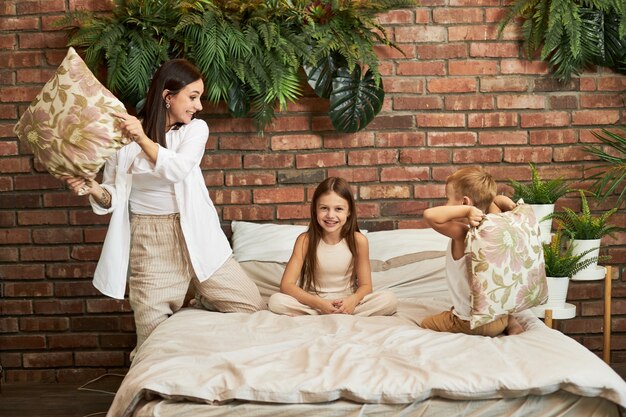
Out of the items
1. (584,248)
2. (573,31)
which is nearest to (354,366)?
(584,248)

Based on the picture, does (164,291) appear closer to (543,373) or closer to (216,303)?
(216,303)

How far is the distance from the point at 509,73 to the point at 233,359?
197 centimetres

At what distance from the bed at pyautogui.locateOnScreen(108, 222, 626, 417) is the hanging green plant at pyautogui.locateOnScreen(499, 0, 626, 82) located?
1.37m

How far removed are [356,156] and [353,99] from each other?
278 millimetres

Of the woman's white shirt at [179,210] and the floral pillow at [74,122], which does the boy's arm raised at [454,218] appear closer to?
the woman's white shirt at [179,210]

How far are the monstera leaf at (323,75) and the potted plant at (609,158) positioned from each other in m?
1.20

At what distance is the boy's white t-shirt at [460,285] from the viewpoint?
2.37 metres

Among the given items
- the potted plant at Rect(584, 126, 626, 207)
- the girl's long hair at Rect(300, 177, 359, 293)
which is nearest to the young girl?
the girl's long hair at Rect(300, 177, 359, 293)

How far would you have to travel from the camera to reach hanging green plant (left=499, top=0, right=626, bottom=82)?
3123mm

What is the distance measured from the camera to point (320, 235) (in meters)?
2.86

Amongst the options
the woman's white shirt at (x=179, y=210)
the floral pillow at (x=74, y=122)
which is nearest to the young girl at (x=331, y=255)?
the woman's white shirt at (x=179, y=210)

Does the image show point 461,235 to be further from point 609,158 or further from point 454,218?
point 609,158

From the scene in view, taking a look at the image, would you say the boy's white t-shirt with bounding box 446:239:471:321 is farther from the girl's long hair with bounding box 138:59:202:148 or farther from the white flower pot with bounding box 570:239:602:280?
the girl's long hair with bounding box 138:59:202:148

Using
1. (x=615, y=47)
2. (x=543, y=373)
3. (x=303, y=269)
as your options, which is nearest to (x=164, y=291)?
(x=303, y=269)
